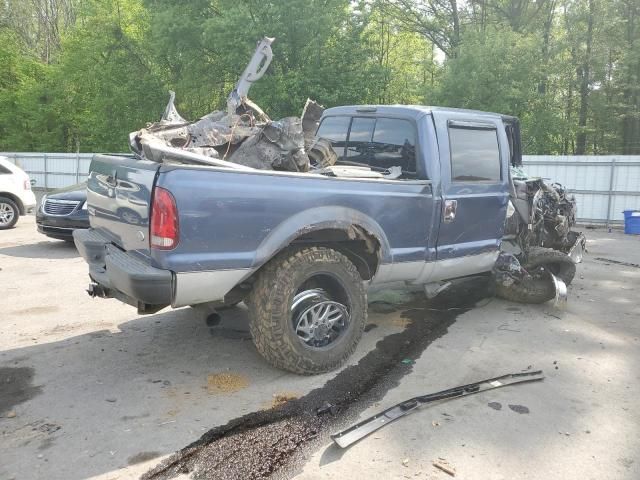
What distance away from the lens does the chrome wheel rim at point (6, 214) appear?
37.4ft

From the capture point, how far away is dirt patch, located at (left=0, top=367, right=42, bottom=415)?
12.0 ft

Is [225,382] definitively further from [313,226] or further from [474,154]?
[474,154]

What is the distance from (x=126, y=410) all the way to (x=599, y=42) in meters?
25.1

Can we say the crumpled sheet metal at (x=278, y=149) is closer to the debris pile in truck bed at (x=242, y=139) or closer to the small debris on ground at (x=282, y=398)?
the debris pile in truck bed at (x=242, y=139)

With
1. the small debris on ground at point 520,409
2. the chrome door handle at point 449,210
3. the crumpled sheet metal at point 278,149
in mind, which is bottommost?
Answer: the small debris on ground at point 520,409

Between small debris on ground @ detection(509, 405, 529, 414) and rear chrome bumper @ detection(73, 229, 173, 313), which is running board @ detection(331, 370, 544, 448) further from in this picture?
rear chrome bumper @ detection(73, 229, 173, 313)

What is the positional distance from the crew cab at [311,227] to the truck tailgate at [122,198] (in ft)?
0.04

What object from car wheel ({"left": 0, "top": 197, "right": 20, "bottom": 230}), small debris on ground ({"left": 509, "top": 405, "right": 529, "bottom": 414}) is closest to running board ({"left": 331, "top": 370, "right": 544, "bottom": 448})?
small debris on ground ({"left": 509, "top": 405, "right": 529, "bottom": 414})

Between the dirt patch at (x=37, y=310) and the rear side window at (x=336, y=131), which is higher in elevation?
the rear side window at (x=336, y=131)

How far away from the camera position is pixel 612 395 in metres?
3.92

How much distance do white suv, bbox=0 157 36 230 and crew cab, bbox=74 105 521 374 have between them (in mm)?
8162

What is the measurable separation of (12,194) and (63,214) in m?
3.19

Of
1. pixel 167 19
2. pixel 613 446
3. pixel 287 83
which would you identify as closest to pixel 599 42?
pixel 287 83

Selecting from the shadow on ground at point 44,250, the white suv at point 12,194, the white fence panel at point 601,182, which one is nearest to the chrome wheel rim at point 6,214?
the white suv at point 12,194
